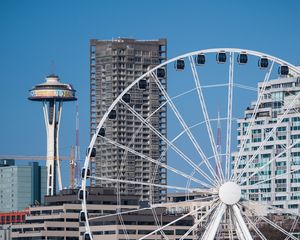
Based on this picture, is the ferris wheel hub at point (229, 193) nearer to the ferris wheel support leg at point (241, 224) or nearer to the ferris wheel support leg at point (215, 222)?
the ferris wheel support leg at point (215, 222)

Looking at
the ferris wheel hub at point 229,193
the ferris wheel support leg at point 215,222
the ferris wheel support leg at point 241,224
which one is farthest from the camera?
the ferris wheel support leg at point 241,224

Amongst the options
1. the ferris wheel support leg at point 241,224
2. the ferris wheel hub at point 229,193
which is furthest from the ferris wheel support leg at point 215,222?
the ferris wheel support leg at point 241,224

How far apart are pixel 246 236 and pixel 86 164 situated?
14489 mm

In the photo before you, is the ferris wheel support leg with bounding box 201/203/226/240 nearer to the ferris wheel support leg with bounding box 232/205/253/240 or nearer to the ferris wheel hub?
the ferris wheel hub

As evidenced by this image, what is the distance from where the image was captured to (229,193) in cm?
13125

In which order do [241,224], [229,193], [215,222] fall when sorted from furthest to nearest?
[241,224]
[215,222]
[229,193]

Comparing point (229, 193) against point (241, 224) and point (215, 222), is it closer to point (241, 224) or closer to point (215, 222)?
point (215, 222)

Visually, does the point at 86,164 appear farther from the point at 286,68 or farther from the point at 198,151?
the point at 286,68

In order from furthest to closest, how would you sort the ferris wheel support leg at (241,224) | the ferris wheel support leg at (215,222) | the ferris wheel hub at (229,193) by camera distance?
the ferris wheel support leg at (241,224) → the ferris wheel support leg at (215,222) → the ferris wheel hub at (229,193)

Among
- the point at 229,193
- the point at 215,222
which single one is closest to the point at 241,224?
the point at 215,222

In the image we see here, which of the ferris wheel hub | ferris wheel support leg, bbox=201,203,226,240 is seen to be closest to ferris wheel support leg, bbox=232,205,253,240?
the ferris wheel hub

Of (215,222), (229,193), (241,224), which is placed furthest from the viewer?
(241,224)

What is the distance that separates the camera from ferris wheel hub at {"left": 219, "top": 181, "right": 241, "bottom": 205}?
131 metres

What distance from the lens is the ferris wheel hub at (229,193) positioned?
131m
